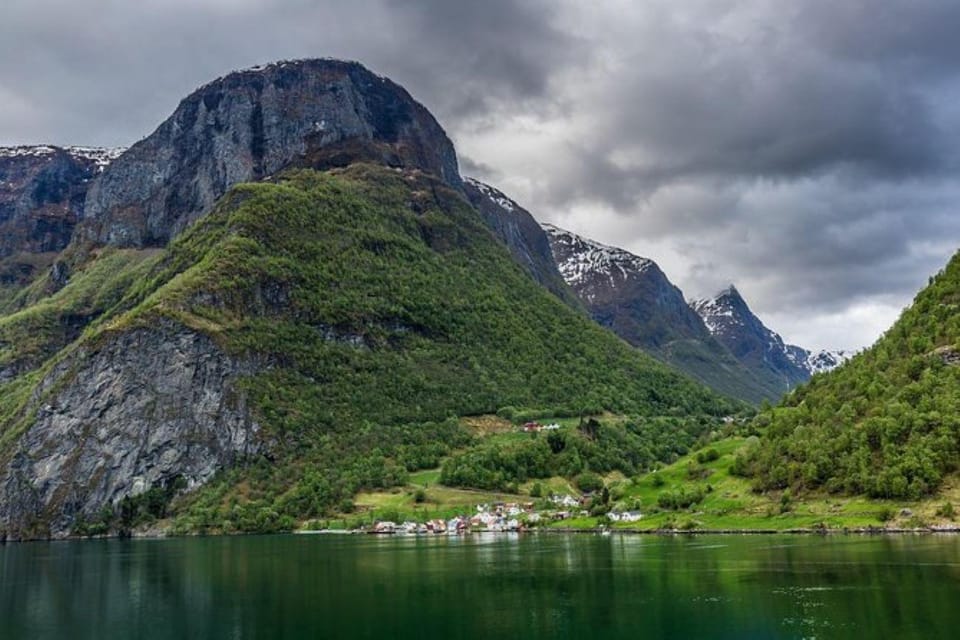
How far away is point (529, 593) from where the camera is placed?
78250 mm

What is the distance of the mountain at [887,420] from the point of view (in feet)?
420

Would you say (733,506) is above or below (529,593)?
above

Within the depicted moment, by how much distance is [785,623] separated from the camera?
190 feet

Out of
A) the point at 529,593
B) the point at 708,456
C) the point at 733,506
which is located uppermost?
the point at 708,456

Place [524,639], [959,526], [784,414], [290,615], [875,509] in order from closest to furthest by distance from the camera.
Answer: [524,639] → [290,615] → [959,526] → [875,509] → [784,414]

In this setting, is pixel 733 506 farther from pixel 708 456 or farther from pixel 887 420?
pixel 708 456

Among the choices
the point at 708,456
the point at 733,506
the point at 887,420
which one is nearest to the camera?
the point at 887,420

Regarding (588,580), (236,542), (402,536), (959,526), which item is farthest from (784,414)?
(236,542)

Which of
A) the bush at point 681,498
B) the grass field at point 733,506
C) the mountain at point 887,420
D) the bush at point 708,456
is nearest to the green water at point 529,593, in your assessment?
the grass field at point 733,506

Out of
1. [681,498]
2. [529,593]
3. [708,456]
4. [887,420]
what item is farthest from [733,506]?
[529,593]

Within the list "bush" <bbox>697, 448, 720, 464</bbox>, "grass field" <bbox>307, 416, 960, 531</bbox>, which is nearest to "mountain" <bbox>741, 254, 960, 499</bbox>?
"grass field" <bbox>307, 416, 960, 531</bbox>

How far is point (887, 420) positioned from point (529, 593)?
86.6 m

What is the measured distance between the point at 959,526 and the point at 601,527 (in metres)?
70.6

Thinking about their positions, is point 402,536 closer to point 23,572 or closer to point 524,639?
point 23,572
